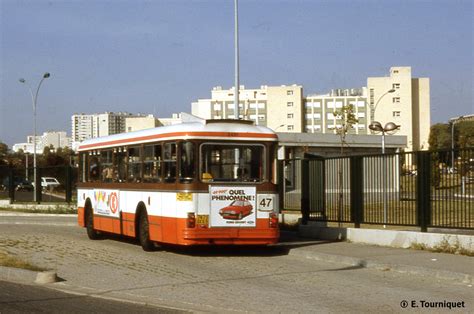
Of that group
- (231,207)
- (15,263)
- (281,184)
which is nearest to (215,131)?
(231,207)

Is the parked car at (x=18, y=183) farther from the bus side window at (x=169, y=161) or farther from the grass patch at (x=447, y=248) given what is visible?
the grass patch at (x=447, y=248)

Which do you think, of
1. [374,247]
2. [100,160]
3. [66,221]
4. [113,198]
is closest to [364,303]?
[374,247]

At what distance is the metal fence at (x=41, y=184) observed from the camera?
127 ft

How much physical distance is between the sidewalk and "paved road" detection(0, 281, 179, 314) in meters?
5.53

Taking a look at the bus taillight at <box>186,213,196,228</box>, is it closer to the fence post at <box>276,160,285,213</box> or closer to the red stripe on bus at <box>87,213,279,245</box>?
the red stripe on bus at <box>87,213,279,245</box>

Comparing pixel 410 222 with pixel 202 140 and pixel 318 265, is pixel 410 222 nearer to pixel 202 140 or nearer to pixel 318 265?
pixel 318 265

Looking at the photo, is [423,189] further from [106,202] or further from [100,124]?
[100,124]

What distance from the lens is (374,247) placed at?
722 inches

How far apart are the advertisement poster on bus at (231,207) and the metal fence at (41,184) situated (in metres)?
22.4

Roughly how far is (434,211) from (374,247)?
1.78 meters

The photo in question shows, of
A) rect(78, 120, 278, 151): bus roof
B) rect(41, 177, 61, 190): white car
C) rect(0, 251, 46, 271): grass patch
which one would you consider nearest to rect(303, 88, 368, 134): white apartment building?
rect(41, 177, 61, 190): white car

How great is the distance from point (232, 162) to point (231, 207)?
1.03 m

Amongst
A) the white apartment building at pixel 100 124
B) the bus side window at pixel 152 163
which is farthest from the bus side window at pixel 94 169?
the white apartment building at pixel 100 124

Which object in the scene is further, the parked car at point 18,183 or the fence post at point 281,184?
the parked car at point 18,183
